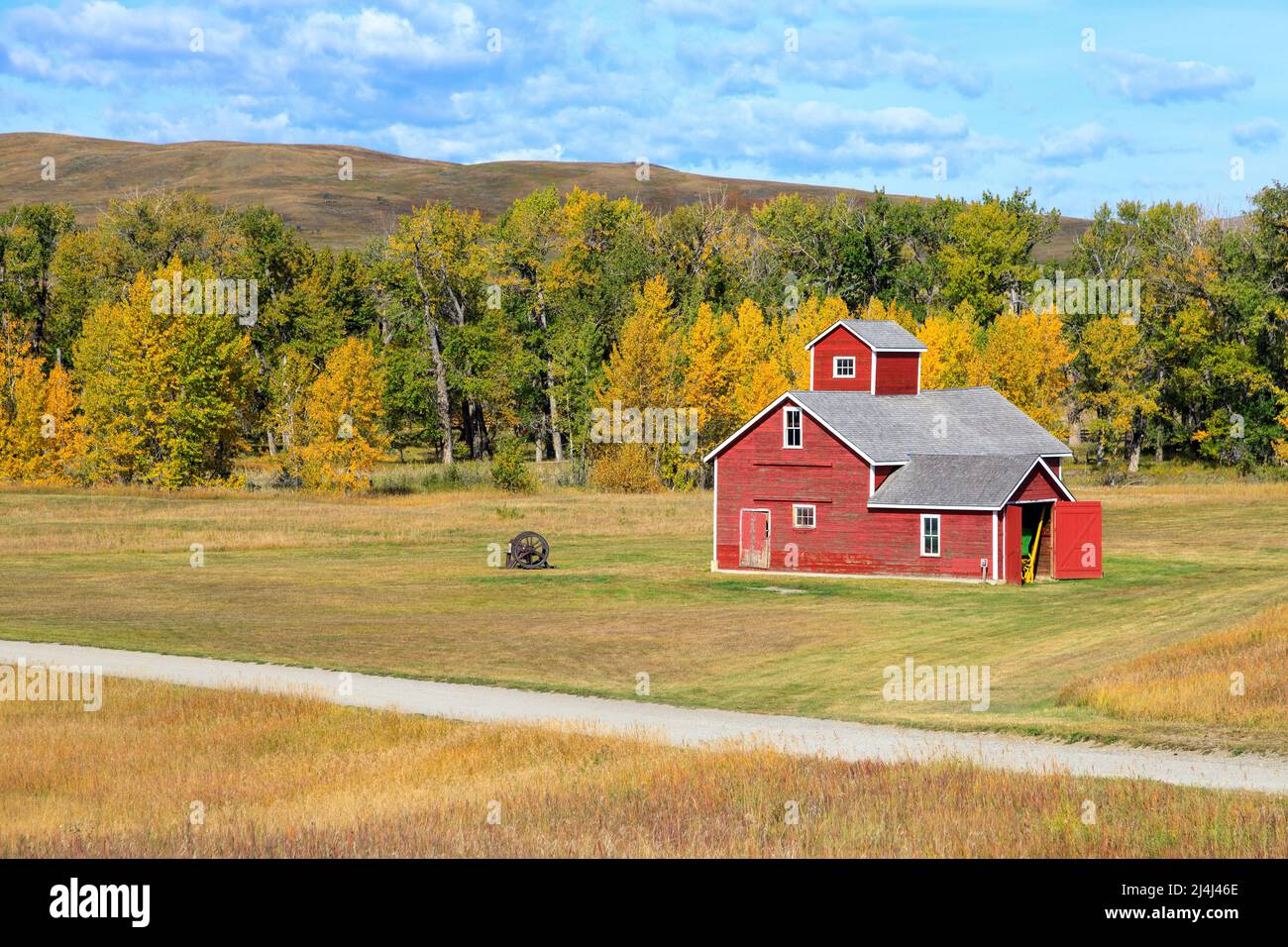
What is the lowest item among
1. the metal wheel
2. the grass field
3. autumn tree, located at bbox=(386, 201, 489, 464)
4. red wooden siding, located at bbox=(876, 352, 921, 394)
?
the grass field

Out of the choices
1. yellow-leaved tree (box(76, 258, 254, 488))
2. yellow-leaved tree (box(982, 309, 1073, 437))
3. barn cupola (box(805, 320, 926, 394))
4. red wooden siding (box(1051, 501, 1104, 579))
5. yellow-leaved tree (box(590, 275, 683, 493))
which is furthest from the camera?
yellow-leaved tree (box(982, 309, 1073, 437))

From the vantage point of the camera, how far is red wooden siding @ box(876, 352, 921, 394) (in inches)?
2493

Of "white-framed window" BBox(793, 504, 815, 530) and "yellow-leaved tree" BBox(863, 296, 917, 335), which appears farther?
"yellow-leaved tree" BBox(863, 296, 917, 335)

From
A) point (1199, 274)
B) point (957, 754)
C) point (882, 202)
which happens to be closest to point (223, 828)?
point (957, 754)

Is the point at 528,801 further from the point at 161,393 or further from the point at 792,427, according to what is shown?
the point at 161,393

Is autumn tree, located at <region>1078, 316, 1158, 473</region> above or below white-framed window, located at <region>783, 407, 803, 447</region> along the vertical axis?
above

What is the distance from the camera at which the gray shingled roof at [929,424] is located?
2266 inches

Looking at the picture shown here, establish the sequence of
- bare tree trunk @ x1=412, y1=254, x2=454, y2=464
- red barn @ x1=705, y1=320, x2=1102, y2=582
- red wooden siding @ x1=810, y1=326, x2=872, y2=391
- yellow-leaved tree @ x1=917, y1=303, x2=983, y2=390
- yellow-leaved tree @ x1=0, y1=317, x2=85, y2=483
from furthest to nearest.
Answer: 1. bare tree trunk @ x1=412, y1=254, x2=454, y2=464
2. yellow-leaved tree @ x1=0, y1=317, x2=85, y2=483
3. yellow-leaved tree @ x1=917, y1=303, x2=983, y2=390
4. red wooden siding @ x1=810, y1=326, x2=872, y2=391
5. red barn @ x1=705, y1=320, x2=1102, y2=582

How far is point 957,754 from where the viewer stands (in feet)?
63.2

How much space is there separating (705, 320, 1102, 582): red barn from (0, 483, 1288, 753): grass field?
2.29 m

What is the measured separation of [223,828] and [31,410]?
94.5 metres

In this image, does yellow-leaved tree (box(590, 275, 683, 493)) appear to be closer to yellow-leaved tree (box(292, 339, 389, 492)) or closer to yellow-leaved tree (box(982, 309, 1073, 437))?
yellow-leaved tree (box(292, 339, 389, 492))

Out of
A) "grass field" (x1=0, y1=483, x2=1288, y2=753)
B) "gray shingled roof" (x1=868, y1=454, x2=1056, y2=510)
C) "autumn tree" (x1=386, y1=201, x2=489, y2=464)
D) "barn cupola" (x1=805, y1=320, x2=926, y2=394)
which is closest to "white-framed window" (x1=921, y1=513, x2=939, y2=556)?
"gray shingled roof" (x1=868, y1=454, x2=1056, y2=510)
